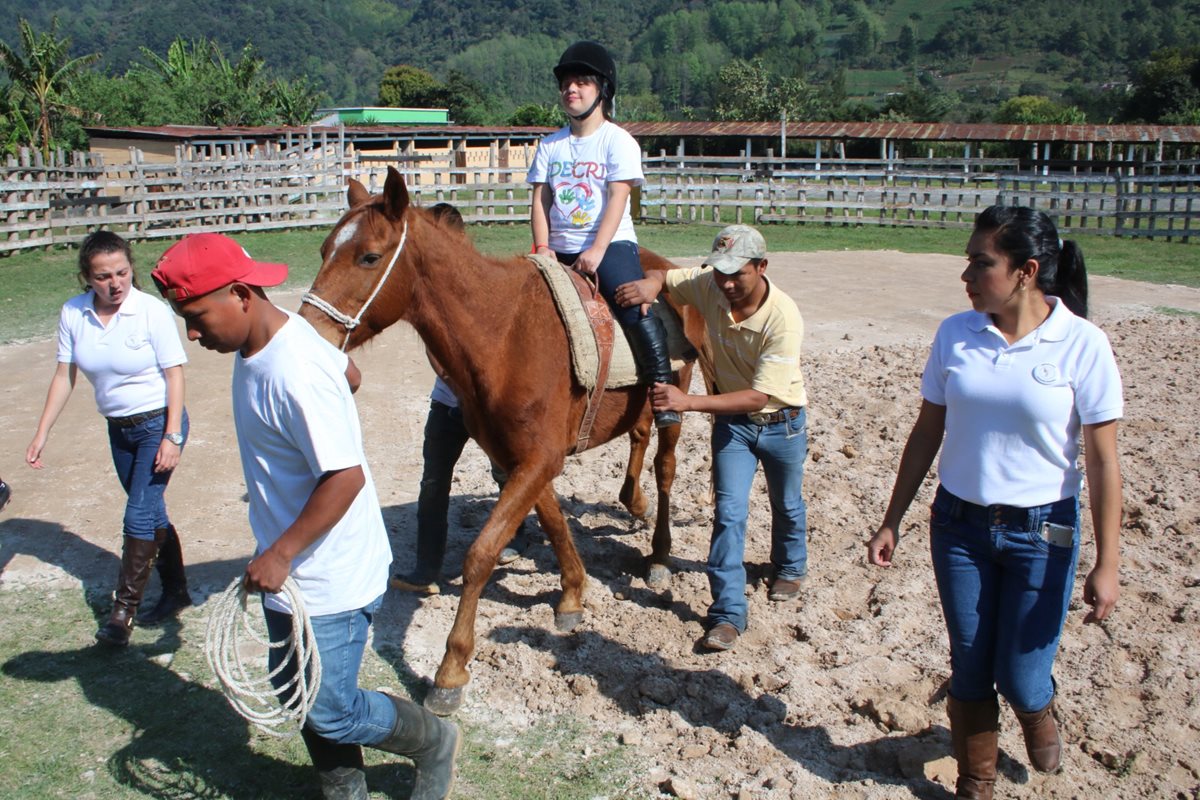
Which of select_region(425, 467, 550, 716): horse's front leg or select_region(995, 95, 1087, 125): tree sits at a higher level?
select_region(995, 95, 1087, 125): tree

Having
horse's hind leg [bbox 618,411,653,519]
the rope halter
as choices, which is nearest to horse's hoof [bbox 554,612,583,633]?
horse's hind leg [bbox 618,411,653,519]

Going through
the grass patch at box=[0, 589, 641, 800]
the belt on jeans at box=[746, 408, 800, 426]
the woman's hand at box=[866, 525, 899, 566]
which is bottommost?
the grass patch at box=[0, 589, 641, 800]

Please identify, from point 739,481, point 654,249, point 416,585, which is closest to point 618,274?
point 739,481

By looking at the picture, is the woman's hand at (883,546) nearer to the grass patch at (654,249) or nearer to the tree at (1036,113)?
the grass patch at (654,249)

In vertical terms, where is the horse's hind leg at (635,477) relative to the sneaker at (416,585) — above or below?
above

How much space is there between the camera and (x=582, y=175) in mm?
4957

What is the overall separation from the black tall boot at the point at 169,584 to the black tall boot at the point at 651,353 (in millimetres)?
2394

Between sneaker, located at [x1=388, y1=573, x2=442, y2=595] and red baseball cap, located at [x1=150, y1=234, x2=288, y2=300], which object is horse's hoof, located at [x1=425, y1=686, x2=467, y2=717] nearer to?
sneaker, located at [x1=388, y1=573, x2=442, y2=595]

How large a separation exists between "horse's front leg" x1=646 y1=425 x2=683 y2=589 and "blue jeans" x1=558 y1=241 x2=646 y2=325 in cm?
86

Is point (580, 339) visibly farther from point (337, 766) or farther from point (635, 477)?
point (337, 766)

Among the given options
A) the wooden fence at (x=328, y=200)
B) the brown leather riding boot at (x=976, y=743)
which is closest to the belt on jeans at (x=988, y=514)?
the brown leather riding boot at (x=976, y=743)

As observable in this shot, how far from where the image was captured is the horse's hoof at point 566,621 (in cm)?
478

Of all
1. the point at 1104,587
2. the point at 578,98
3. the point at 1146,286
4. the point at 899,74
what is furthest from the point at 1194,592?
the point at 899,74

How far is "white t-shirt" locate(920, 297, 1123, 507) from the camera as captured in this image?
2910 millimetres
